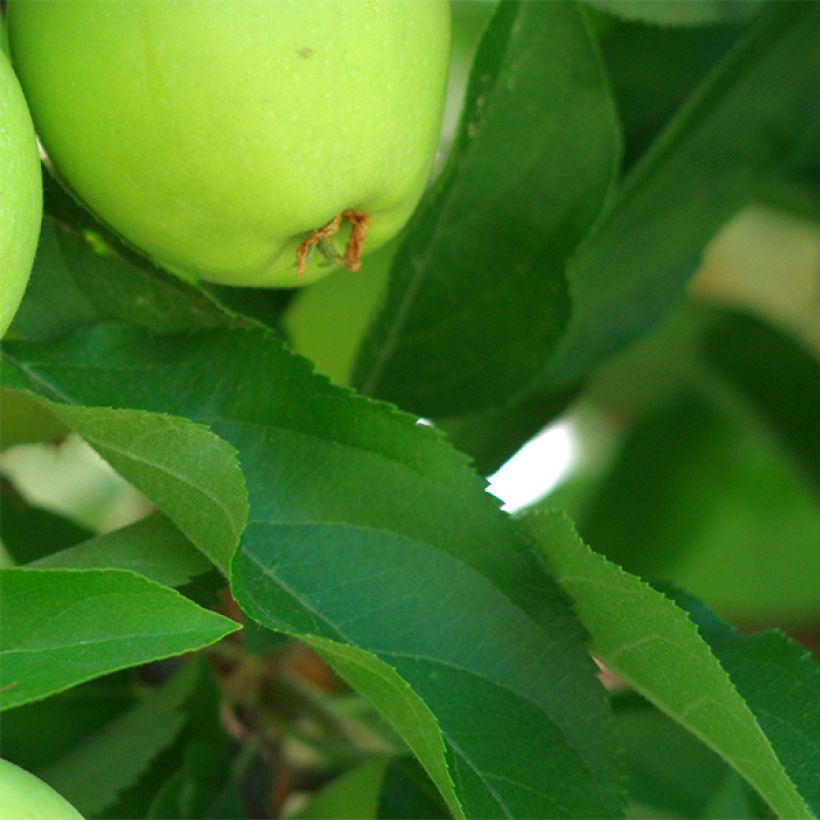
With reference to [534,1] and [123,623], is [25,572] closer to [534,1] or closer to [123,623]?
[123,623]

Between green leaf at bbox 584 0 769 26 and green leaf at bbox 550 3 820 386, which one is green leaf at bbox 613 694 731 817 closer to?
green leaf at bbox 550 3 820 386

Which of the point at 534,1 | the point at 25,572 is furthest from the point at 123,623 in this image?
the point at 534,1

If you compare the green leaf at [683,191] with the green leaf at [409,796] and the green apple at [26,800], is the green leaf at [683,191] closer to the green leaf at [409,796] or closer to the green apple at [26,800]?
the green leaf at [409,796]

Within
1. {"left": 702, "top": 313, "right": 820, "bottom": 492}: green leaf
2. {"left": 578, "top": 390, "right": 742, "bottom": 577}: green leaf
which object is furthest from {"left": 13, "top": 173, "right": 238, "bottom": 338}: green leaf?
{"left": 578, "top": 390, "right": 742, "bottom": 577}: green leaf

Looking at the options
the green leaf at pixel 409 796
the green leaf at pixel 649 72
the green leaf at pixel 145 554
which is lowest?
the green leaf at pixel 409 796

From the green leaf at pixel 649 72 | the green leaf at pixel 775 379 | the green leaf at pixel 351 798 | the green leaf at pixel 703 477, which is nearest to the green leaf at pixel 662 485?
the green leaf at pixel 703 477

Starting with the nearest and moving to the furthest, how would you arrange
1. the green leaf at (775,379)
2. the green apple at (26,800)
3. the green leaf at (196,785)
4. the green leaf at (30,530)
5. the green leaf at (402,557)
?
1. the green apple at (26,800)
2. the green leaf at (402,557)
3. the green leaf at (196,785)
4. the green leaf at (30,530)
5. the green leaf at (775,379)

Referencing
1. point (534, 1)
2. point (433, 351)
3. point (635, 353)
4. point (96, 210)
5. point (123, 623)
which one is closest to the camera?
point (123, 623)
